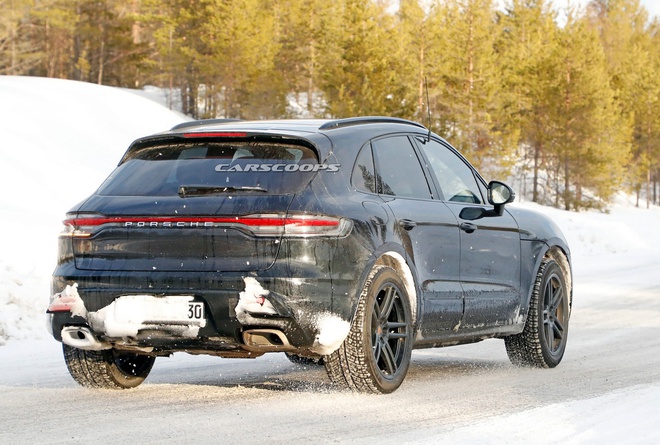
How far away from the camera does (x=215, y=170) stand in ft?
18.9

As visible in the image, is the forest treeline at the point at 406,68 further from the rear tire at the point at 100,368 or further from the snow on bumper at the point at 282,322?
the snow on bumper at the point at 282,322

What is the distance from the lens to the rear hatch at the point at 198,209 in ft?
17.8

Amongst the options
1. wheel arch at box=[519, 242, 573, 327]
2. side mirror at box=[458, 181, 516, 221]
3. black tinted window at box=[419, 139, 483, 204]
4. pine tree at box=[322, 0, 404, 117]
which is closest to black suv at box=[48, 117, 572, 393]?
black tinted window at box=[419, 139, 483, 204]

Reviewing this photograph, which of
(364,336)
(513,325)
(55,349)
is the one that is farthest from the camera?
(55,349)

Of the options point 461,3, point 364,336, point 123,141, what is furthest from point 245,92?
point 364,336

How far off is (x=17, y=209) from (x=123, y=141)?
1905 centimetres

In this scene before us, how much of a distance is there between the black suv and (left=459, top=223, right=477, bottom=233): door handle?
0.50 ft

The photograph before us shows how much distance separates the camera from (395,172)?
21.5 ft

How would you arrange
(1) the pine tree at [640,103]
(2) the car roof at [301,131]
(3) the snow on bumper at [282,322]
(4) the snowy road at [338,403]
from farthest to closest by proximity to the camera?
1. (1) the pine tree at [640,103]
2. (2) the car roof at [301,131]
3. (3) the snow on bumper at [282,322]
4. (4) the snowy road at [338,403]

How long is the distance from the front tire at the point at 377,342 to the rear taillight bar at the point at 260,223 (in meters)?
0.48

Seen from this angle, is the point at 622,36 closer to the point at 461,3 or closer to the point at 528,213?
the point at 461,3

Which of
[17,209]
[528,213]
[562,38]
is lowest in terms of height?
[17,209]

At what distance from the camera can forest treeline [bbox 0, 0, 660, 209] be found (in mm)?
47938
